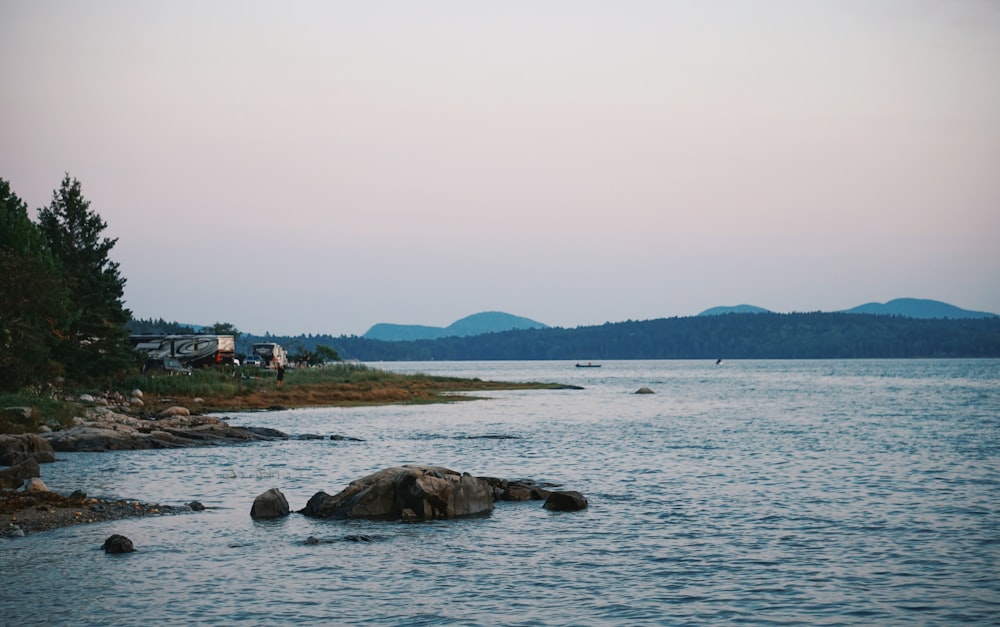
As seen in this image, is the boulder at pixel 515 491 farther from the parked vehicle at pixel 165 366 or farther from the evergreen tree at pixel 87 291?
the parked vehicle at pixel 165 366

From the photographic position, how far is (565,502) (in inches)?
1112

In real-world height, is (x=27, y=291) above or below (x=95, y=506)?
above

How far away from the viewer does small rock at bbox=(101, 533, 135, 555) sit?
2138 centimetres

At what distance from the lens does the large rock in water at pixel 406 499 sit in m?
26.8

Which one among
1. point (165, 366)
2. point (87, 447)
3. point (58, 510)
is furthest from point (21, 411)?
point (165, 366)

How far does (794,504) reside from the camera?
29.5m

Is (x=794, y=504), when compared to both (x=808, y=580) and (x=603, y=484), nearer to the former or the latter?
(x=603, y=484)

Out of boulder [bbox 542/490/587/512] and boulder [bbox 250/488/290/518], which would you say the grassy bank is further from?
boulder [bbox 542/490/587/512]

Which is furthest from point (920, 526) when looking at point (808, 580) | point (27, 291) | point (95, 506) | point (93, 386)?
point (93, 386)

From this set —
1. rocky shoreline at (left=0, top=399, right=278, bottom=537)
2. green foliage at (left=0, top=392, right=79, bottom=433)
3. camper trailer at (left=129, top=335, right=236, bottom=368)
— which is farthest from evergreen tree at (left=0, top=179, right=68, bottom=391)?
camper trailer at (left=129, top=335, right=236, bottom=368)

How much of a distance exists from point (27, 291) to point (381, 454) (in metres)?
21.7

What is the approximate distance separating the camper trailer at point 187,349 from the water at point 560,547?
5611 cm

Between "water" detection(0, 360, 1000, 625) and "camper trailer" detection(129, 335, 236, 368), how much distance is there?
5611cm

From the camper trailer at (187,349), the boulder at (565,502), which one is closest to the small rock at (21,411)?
the boulder at (565,502)
